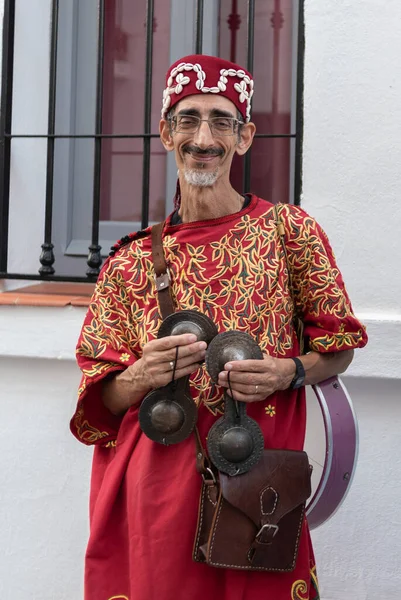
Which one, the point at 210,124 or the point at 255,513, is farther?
the point at 210,124

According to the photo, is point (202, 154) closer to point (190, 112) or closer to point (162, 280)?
point (190, 112)

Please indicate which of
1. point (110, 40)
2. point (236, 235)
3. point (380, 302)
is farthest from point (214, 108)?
point (110, 40)

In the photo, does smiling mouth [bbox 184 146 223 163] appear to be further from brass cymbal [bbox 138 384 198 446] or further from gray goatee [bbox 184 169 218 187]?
brass cymbal [bbox 138 384 198 446]

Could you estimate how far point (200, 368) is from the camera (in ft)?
6.57

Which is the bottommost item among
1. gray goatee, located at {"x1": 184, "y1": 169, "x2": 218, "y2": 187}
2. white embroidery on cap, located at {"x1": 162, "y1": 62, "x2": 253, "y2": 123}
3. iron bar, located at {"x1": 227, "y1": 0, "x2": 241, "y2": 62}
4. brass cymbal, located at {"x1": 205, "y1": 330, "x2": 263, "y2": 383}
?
brass cymbal, located at {"x1": 205, "y1": 330, "x2": 263, "y2": 383}

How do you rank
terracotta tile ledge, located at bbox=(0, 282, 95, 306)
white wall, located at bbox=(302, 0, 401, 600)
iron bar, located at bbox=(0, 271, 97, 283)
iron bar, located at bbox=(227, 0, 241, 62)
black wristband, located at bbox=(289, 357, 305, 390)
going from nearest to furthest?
black wristband, located at bbox=(289, 357, 305, 390) < white wall, located at bbox=(302, 0, 401, 600) < terracotta tile ledge, located at bbox=(0, 282, 95, 306) < iron bar, located at bbox=(0, 271, 97, 283) < iron bar, located at bbox=(227, 0, 241, 62)

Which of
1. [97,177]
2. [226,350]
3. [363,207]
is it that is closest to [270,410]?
[226,350]

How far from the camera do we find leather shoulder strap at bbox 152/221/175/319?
78.5 inches

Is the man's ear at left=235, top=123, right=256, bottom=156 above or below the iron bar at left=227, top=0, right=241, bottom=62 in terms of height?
below

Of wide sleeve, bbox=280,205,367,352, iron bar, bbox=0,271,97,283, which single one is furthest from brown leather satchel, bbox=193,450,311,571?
iron bar, bbox=0,271,97,283

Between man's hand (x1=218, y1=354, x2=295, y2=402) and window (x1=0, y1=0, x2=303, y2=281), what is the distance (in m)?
1.27

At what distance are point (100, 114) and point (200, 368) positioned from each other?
1460 millimetres

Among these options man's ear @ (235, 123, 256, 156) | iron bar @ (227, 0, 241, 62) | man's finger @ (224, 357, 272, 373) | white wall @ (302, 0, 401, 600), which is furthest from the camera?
iron bar @ (227, 0, 241, 62)

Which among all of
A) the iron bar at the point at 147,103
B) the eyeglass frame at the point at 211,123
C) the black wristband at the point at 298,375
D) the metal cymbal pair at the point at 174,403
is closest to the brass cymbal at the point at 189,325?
the metal cymbal pair at the point at 174,403
